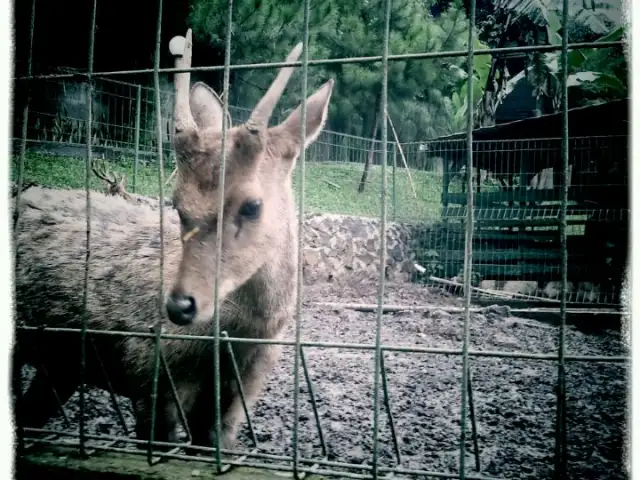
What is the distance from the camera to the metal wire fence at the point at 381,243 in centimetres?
132

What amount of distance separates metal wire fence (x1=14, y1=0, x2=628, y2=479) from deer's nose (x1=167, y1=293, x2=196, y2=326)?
78 millimetres

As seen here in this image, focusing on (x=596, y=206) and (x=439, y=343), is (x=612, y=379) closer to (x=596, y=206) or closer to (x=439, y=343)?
(x=439, y=343)

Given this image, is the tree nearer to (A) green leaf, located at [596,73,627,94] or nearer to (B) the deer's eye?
(A) green leaf, located at [596,73,627,94]

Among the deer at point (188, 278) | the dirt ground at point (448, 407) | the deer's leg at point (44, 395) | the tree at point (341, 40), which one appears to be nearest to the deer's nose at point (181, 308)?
the deer at point (188, 278)

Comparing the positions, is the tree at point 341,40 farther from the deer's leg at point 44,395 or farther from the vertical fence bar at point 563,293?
the vertical fence bar at point 563,293

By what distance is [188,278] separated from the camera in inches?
74.8

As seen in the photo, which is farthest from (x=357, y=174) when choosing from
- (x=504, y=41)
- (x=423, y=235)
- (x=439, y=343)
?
(x=504, y=41)

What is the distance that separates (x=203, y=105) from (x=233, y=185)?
83 centimetres

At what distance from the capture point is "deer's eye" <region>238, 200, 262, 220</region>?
6.98 ft

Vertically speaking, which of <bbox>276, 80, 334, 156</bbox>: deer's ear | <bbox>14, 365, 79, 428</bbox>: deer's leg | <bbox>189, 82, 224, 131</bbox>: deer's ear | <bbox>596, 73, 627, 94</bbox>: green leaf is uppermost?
<bbox>596, 73, 627, 94</bbox>: green leaf

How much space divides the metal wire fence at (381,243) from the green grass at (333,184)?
0.20 meters

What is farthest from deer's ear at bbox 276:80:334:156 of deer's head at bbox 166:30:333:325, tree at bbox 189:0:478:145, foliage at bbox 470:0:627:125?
tree at bbox 189:0:478:145

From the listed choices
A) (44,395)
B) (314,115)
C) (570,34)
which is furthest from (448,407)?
(44,395)

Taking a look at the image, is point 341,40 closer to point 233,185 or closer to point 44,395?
point 233,185
